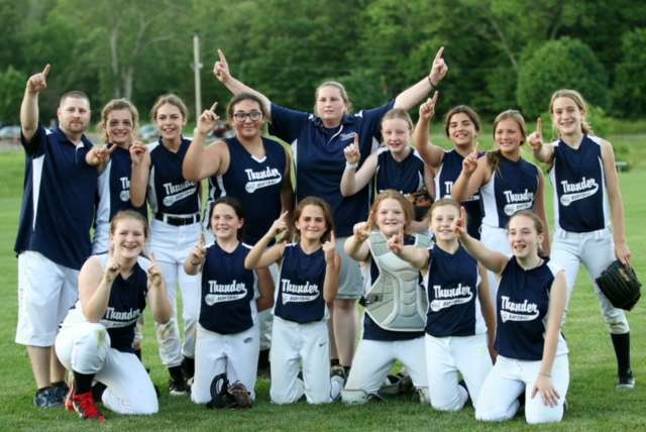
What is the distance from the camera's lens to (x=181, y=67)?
73938 millimetres

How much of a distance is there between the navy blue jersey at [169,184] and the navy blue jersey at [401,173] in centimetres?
128

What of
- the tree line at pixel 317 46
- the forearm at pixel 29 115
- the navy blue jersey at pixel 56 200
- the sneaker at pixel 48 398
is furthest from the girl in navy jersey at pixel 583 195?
the tree line at pixel 317 46

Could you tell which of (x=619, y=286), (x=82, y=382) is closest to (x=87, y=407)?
(x=82, y=382)

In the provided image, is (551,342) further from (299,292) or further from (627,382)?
(299,292)

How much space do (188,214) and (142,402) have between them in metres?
1.37

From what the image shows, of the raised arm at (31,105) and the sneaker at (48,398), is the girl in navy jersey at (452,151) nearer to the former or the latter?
the raised arm at (31,105)

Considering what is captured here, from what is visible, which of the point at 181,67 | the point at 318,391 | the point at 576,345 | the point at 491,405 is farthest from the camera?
the point at 181,67

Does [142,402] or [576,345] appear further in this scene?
[576,345]

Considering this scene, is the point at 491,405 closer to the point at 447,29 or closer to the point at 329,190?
the point at 329,190

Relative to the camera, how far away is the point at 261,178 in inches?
304

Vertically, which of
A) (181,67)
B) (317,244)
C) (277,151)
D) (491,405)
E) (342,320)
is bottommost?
(491,405)

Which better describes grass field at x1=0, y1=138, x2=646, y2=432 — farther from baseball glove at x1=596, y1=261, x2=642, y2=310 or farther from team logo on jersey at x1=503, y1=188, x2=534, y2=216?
team logo on jersey at x1=503, y1=188, x2=534, y2=216

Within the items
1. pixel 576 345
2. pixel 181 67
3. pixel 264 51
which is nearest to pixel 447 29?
pixel 264 51

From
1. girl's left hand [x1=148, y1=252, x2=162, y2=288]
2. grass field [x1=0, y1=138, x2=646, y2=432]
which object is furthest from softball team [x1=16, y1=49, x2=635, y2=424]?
grass field [x1=0, y1=138, x2=646, y2=432]
